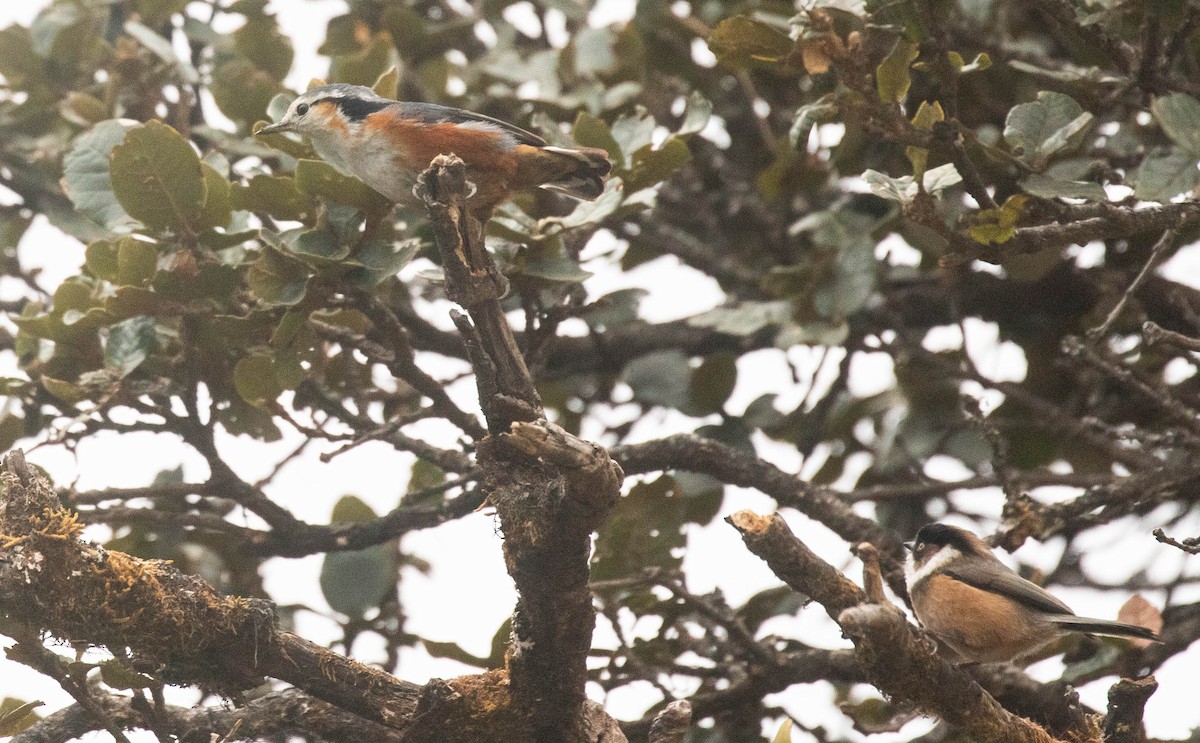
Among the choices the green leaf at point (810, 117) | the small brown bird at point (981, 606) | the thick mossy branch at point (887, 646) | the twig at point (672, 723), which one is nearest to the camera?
the thick mossy branch at point (887, 646)

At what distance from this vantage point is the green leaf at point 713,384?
172 inches

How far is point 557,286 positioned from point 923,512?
168 centimetres

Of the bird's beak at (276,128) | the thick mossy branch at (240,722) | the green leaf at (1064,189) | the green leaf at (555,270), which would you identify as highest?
the bird's beak at (276,128)

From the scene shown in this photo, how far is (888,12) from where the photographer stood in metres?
2.90

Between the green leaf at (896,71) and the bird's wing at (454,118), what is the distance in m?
1.04

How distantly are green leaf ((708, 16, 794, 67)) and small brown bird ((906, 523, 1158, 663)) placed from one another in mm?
1538

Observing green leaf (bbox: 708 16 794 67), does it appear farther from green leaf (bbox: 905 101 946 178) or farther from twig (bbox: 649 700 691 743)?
twig (bbox: 649 700 691 743)

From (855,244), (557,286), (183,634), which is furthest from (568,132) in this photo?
(183,634)

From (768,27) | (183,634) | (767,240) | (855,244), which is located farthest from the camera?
(767,240)

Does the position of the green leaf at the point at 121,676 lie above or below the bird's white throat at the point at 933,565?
below

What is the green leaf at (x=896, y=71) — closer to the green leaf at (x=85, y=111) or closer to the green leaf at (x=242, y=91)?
the green leaf at (x=242, y=91)

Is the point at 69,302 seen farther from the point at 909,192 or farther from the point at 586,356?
the point at 909,192

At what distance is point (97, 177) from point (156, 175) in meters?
0.32

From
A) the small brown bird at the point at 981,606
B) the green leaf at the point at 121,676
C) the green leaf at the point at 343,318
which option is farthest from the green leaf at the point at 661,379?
the green leaf at the point at 121,676
